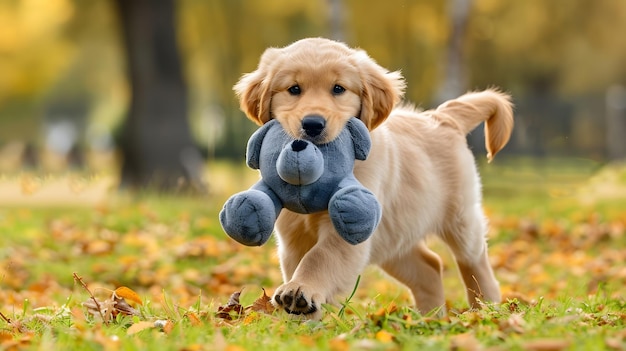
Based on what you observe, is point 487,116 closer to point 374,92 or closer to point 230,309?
point 374,92

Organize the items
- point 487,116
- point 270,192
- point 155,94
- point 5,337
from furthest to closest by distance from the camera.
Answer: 1. point 155,94
2. point 487,116
3. point 270,192
4. point 5,337

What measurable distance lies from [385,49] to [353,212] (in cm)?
2176

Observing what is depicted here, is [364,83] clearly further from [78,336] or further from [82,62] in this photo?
[82,62]

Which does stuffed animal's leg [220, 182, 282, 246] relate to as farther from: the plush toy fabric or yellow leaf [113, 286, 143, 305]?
yellow leaf [113, 286, 143, 305]

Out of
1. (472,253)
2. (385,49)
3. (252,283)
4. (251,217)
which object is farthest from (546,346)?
(385,49)

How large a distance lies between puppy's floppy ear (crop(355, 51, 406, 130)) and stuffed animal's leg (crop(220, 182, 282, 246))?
2.30 feet

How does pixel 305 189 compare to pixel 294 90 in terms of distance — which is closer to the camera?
pixel 305 189

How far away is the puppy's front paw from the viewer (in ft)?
11.8

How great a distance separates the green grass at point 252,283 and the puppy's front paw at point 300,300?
0.05m

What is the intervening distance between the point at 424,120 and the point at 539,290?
87.5 inches

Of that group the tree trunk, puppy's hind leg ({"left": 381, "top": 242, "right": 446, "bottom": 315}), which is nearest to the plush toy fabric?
puppy's hind leg ({"left": 381, "top": 242, "right": 446, "bottom": 315})

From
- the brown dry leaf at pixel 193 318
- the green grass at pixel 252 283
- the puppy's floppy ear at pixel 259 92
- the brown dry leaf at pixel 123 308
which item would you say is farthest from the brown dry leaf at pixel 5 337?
the puppy's floppy ear at pixel 259 92

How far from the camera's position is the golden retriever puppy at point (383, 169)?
12.6 feet

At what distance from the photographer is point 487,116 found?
5367 millimetres
